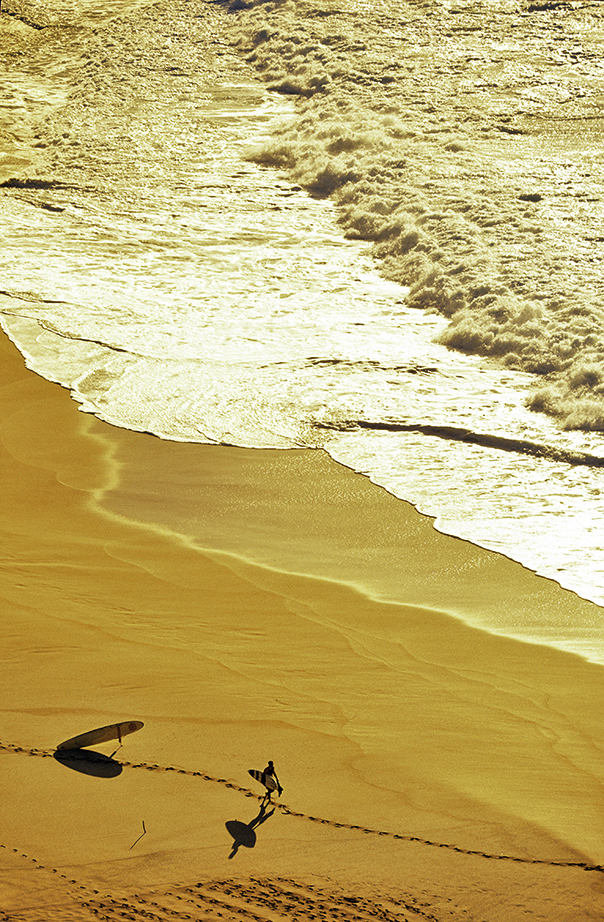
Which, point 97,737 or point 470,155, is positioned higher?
point 470,155

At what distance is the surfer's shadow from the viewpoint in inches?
121

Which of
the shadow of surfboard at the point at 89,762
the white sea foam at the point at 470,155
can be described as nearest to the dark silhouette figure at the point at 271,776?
the shadow of surfboard at the point at 89,762

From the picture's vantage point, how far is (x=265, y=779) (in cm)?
327

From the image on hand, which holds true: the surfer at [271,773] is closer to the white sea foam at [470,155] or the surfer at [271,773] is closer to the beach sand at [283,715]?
the beach sand at [283,715]

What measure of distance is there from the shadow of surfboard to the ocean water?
270 cm

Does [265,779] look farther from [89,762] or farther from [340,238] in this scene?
[340,238]

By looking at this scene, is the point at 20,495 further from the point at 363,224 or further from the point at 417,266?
the point at 363,224

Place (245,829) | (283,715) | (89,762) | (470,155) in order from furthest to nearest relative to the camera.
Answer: (470,155) → (283,715) → (89,762) → (245,829)

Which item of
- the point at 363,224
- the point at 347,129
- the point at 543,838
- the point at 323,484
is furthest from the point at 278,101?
the point at 543,838

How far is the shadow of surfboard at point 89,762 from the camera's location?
3.37 m

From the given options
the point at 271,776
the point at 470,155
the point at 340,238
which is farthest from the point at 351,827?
the point at 470,155

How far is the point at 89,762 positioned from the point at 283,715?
919mm

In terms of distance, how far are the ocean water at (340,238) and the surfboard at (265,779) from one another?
2267 mm

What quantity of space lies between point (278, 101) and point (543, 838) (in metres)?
19.4
